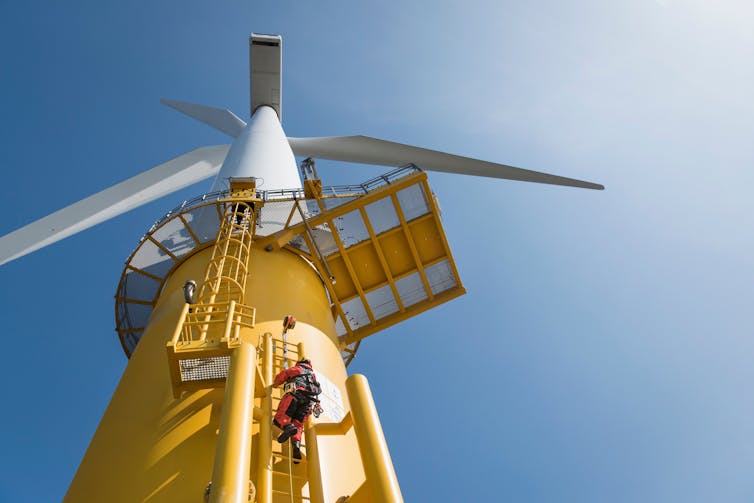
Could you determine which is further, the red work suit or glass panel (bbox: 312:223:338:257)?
glass panel (bbox: 312:223:338:257)

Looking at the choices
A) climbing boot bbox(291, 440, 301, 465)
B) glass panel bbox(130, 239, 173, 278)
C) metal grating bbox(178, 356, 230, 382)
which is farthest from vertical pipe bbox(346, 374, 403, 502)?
glass panel bbox(130, 239, 173, 278)

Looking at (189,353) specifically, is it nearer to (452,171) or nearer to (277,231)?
(277,231)

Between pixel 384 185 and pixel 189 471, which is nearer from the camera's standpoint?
pixel 189 471

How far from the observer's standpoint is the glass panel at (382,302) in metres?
15.2

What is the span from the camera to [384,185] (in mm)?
13984

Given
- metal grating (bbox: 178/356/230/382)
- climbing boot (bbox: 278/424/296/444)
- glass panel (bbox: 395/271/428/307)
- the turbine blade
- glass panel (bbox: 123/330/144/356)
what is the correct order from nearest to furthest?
1. climbing boot (bbox: 278/424/296/444)
2. metal grating (bbox: 178/356/230/382)
3. glass panel (bbox: 123/330/144/356)
4. glass panel (bbox: 395/271/428/307)
5. the turbine blade

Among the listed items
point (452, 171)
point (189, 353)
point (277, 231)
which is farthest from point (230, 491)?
point (452, 171)

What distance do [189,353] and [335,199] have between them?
22.9 feet

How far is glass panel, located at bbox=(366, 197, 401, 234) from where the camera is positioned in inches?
559

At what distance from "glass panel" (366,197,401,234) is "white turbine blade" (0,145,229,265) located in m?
8.38

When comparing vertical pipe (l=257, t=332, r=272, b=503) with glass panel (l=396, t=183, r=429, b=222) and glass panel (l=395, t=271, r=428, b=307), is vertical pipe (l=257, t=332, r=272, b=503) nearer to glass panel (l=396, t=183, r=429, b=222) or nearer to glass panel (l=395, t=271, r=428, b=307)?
glass panel (l=396, t=183, r=429, b=222)

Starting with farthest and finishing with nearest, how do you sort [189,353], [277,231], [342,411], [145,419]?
[277,231] → [342,411] → [145,419] → [189,353]

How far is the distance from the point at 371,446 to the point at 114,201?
14730mm

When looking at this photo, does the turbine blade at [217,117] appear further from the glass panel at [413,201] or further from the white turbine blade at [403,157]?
the glass panel at [413,201]
